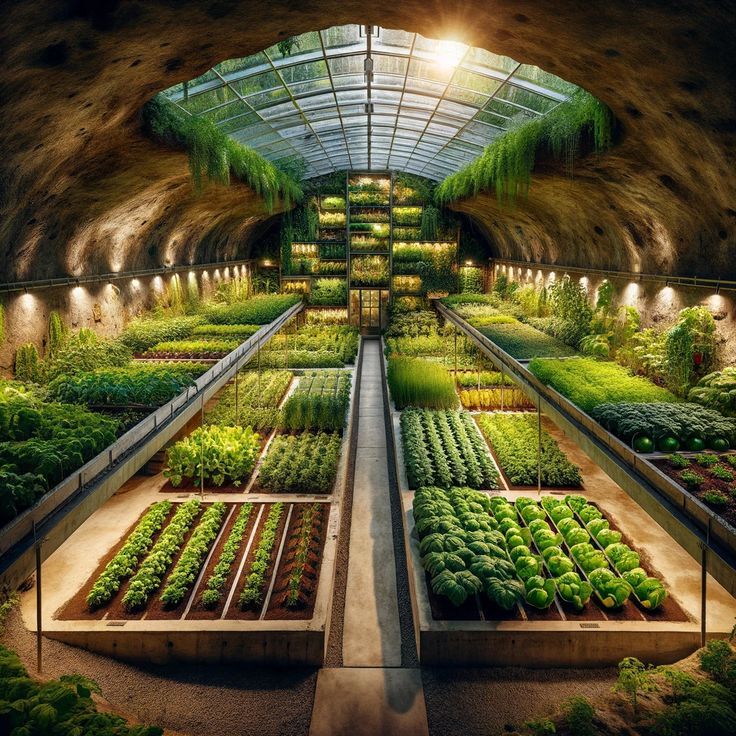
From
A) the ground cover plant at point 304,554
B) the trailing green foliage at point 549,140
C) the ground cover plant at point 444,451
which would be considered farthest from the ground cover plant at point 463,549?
the trailing green foliage at point 549,140

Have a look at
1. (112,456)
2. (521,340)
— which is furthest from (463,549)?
(521,340)

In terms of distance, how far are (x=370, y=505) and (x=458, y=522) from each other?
219cm

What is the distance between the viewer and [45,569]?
20.2ft

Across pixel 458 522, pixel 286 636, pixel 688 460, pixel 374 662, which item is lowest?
pixel 374 662

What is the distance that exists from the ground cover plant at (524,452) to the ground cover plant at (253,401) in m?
3.99

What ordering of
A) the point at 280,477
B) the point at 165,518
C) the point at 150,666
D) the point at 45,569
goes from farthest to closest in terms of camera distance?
the point at 280,477
the point at 165,518
the point at 45,569
the point at 150,666

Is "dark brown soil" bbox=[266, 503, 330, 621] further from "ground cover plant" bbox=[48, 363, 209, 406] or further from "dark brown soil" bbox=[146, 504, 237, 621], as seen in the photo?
"ground cover plant" bbox=[48, 363, 209, 406]

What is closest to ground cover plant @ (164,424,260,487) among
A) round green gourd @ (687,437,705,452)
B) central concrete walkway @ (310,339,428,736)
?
central concrete walkway @ (310,339,428,736)

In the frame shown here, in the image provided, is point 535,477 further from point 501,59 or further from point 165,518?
point 501,59

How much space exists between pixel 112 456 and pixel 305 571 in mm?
2387

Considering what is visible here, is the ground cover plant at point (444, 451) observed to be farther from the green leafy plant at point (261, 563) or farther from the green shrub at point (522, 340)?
the green leafy plant at point (261, 563)

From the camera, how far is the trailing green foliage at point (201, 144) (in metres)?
7.58

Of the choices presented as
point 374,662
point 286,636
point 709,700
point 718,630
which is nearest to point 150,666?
point 286,636

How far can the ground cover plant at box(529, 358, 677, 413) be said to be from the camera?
684 centimetres
